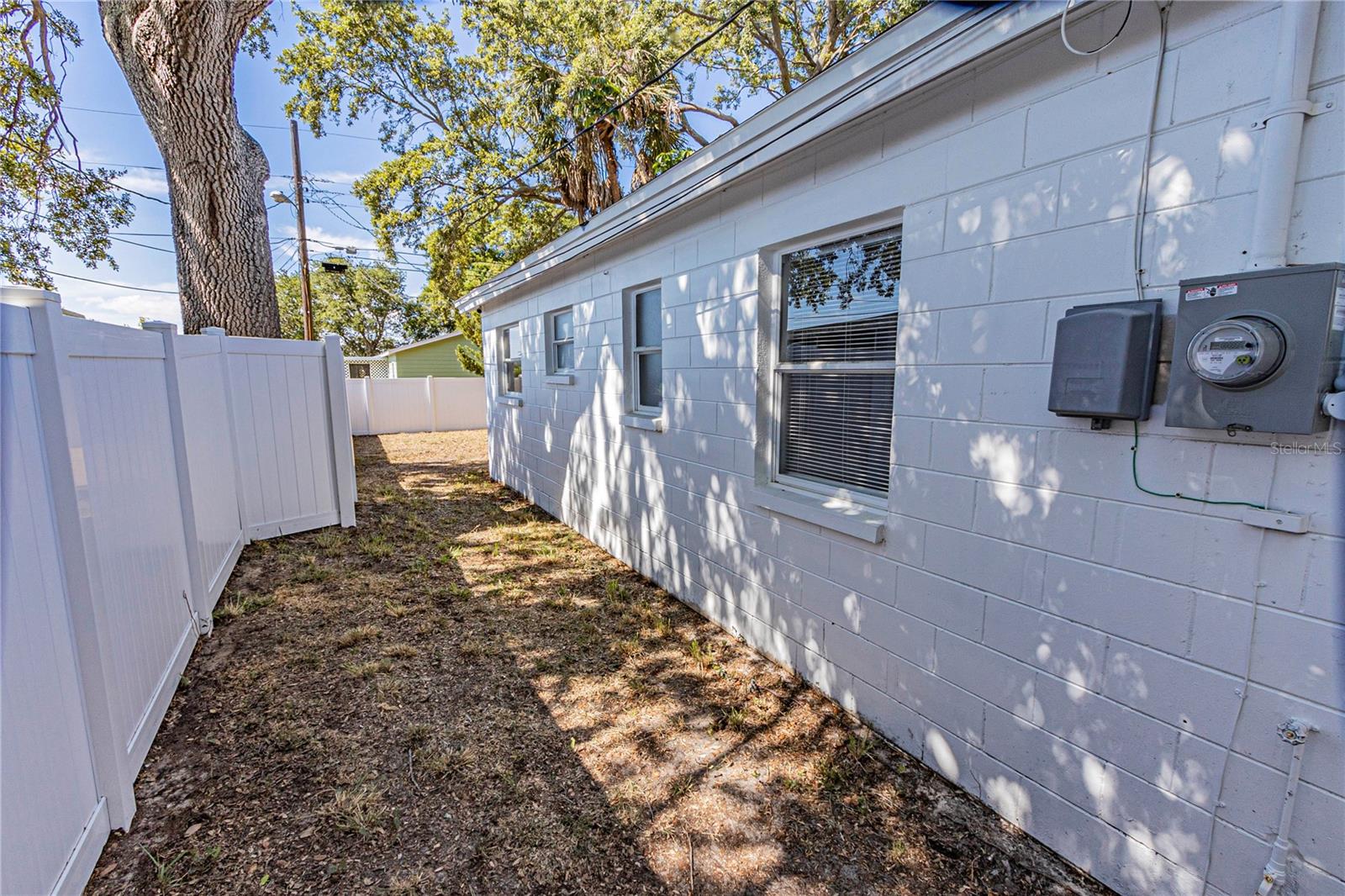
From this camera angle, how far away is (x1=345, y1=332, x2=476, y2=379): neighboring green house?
21.3 meters

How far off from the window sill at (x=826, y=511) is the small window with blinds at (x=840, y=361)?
0.12 meters

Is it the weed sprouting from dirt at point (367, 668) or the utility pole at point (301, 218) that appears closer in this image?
the weed sprouting from dirt at point (367, 668)

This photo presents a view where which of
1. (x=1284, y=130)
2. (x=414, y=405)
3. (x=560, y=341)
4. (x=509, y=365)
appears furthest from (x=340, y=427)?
(x=414, y=405)

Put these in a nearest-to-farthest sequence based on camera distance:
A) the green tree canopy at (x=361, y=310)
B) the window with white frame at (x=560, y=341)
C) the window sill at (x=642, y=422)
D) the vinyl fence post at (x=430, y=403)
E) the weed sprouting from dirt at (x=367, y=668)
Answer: the weed sprouting from dirt at (x=367, y=668)
the window sill at (x=642, y=422)
the window with white frame at (x=560, y=341)
the vinyl fence post at (x=430, y=403)
the green tree canopy at (x=361, y=310)

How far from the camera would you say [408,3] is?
11.0 m

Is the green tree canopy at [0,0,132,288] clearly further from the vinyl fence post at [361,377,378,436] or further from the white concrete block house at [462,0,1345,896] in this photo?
the white concrete block house at [462,0,1345,896]

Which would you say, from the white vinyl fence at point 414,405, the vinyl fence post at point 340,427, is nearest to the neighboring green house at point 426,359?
Answer: the white vinyl fence at point 414,405

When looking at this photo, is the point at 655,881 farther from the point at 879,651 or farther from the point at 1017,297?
the point at 1017,297

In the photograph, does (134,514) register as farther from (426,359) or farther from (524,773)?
(426,359)

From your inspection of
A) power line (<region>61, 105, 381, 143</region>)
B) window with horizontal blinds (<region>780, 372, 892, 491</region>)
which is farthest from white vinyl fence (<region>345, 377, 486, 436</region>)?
window with horizontal blinds (<region>780, 372, 892, 491</region>)

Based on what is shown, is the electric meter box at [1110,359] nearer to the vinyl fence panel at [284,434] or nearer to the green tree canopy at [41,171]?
the vinyl fence panel at [284,434]

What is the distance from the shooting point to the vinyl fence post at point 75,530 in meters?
1.78

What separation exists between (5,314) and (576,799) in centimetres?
251

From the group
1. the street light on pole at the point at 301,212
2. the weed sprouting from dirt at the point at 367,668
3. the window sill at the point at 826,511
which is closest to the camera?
the window sill at the point at 826,511
